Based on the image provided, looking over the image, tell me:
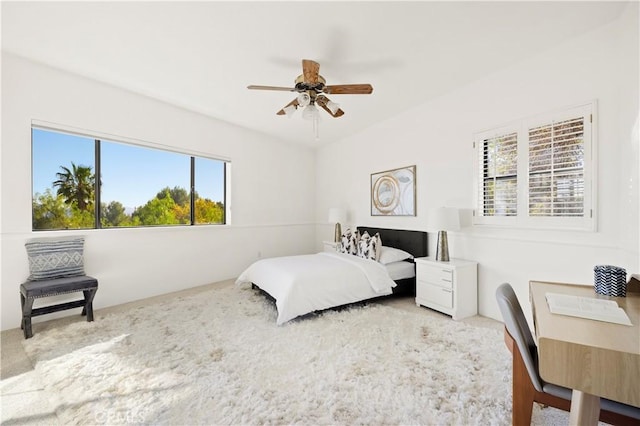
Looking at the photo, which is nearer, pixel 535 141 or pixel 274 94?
pixel 535 141

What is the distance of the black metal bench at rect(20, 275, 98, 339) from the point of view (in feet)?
8.37

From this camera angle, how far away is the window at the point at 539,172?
7.80 ft

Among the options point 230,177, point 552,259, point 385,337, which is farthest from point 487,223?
point 230,177

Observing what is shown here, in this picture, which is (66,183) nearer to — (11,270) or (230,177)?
(11,270)

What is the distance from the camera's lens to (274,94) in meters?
3.46

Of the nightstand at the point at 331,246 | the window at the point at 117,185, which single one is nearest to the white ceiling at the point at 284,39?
the window at the point at 117,185

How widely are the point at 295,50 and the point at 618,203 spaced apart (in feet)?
9.84

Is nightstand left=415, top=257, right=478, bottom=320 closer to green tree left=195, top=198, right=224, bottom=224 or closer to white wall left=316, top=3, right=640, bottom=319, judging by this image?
white wall left=316, top=3, right=640, bottom=319

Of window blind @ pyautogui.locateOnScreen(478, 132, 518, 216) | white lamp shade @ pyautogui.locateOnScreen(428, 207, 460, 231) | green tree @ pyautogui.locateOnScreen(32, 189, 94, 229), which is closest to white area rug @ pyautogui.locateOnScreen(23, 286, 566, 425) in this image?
white lamp shade @ pyautogui.locateOnScreen(428, 207, 460, 231)

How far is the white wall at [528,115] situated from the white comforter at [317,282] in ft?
3.39

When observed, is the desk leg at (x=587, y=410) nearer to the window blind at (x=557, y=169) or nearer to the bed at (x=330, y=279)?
the window blind at (x=557, y=169)

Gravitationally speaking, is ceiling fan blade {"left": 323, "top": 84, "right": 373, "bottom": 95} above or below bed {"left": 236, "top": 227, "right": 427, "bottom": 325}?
above

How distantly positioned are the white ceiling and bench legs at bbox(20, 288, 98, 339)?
2.42m

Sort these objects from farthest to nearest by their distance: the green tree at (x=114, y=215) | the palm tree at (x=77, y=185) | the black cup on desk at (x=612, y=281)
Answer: the green tree at (x=114, y=215) → the palm tree at (x=77, y=185) → the black cup on desk at (x=612, y=281)
